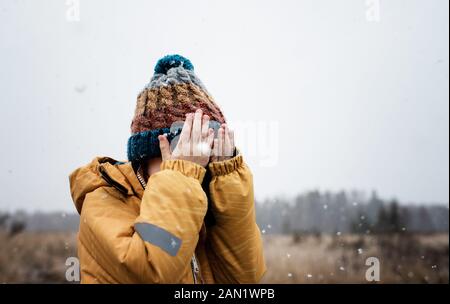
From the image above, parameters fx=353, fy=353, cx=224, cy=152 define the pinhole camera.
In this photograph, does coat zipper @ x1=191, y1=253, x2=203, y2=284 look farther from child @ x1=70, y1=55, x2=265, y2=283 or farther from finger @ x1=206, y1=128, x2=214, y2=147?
finger @ x1=206, y1=128, x2=214, y2=147

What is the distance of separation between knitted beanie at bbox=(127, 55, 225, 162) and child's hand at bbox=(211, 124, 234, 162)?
0.12m

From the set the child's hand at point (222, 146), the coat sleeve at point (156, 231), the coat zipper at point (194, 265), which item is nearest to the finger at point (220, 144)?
the child's hand at point (222, 146)

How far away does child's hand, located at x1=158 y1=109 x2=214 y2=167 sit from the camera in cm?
123

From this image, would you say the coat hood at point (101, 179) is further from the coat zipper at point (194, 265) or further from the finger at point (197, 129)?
the finger at point (197, 129)

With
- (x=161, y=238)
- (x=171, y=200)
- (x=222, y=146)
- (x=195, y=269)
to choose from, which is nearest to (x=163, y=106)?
(x=222, y=146)

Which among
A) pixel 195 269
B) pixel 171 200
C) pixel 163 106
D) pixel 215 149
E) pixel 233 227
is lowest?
pixel 195 269

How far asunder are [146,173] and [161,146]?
0.20 meters

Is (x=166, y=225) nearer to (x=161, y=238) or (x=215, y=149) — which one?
(x=161, y=238)

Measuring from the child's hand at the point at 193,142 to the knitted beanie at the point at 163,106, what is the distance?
0.08 m

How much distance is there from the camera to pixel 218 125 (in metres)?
1.39

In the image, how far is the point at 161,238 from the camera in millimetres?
1079

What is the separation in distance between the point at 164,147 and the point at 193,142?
12 cm
